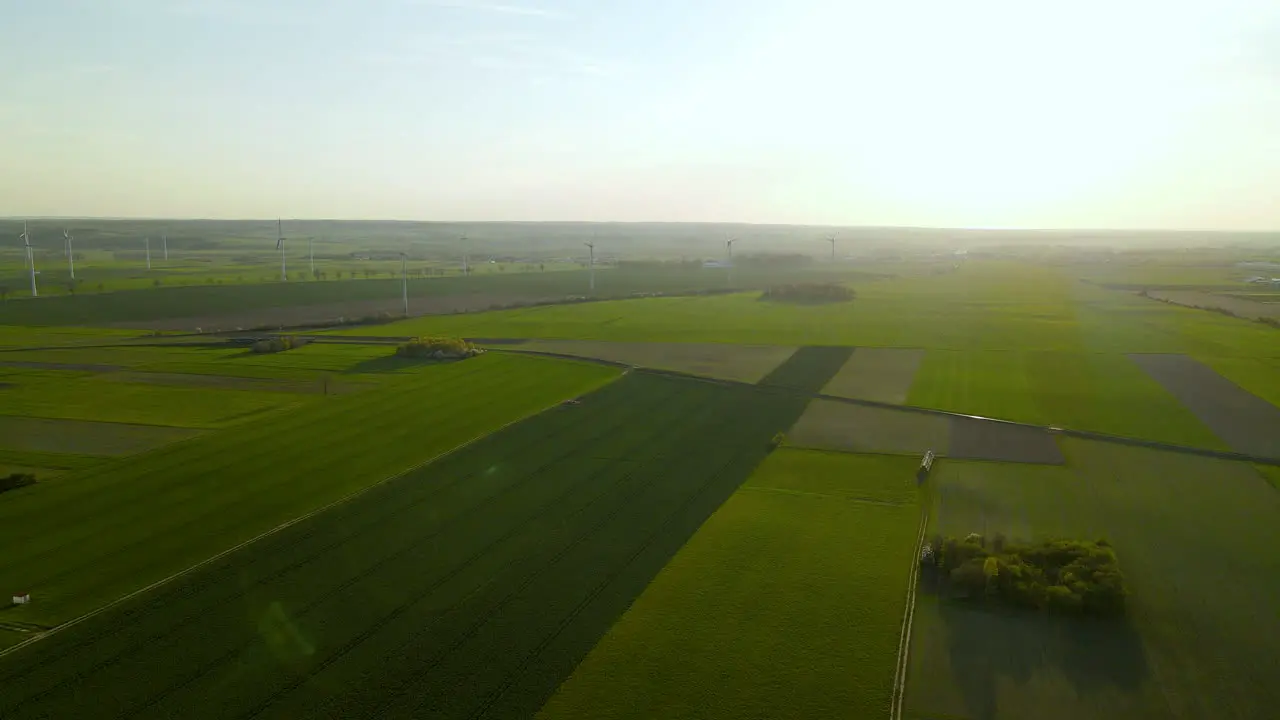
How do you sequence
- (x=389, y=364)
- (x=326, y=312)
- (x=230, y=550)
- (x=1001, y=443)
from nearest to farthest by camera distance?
(x=230, y=550) < (x=1001, y=443) < (x=389, y=364) < (x=326, y=312)

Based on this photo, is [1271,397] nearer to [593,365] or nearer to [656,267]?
[593,365]

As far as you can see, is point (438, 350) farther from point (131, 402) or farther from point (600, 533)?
point (600, 533)

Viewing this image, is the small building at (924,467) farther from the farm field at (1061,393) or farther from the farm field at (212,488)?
the farm field at (212,488)

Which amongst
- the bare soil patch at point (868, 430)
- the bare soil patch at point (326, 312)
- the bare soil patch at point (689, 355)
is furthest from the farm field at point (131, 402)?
the bare soil patch at point (326, 312)

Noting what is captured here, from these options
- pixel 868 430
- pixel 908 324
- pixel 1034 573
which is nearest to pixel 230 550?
pixel 1034 573

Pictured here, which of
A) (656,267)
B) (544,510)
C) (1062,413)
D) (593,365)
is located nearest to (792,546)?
(544,510)

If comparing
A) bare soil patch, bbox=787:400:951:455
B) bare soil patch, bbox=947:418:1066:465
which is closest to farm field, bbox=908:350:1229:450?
bare soil patch, bbox=947:418:1066:465
